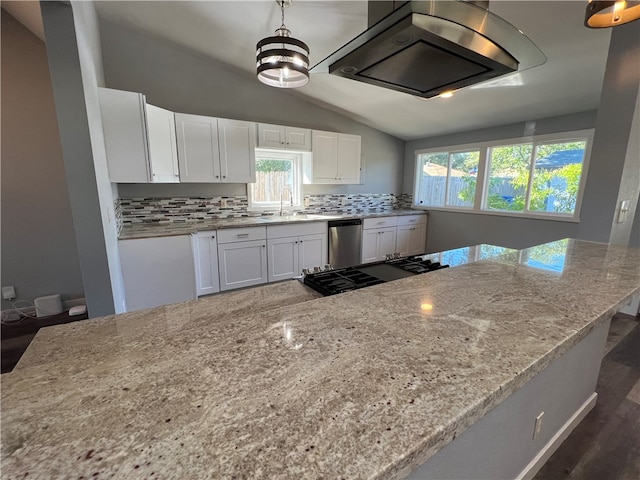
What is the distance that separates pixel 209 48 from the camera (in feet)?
10.3

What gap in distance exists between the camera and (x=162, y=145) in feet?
9.39

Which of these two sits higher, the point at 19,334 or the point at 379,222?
the point at 379,222

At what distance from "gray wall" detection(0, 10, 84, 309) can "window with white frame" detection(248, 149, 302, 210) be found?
79.7 inches

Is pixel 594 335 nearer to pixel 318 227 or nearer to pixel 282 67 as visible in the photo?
pixel 282 67

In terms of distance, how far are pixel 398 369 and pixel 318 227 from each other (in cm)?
323

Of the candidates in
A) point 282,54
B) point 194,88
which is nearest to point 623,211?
point 282,54

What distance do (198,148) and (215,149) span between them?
0.18m

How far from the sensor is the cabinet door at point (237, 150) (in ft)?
10.9

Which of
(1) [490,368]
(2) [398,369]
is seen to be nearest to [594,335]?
(1) [490,368]

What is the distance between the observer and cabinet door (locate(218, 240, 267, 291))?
3.21 m

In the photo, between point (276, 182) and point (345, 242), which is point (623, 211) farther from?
point (276, 182)

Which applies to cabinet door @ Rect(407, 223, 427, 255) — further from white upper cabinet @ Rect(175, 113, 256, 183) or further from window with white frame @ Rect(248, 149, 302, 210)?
white upper cabinet @ Rect(175, 113, 256, 183)

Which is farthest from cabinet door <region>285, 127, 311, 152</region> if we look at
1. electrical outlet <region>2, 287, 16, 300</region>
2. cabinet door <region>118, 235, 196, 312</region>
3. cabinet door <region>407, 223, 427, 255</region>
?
electrical outlet <region>2, 287, 16, 300</region>

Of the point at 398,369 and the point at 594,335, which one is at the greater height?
the point at 398,369
